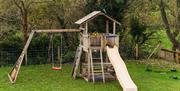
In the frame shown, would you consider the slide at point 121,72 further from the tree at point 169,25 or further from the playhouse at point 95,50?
the tree at point 169,25

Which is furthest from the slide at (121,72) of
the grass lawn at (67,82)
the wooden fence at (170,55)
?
the wooden fence at (170,55)

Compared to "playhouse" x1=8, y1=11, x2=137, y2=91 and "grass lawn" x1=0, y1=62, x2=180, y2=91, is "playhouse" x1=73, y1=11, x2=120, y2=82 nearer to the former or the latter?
"playhouse" x1=8, y1=11, x2=137, y2=91

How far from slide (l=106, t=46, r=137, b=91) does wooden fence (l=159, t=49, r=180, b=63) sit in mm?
7742

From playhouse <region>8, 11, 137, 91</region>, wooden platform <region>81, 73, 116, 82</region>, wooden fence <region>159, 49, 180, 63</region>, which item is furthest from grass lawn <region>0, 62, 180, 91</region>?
wooden fence <region>159, 49, 180, 63</region>

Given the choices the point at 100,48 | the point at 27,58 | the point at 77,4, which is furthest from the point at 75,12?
the point at 100,48

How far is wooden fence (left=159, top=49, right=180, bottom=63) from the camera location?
83.7 feet

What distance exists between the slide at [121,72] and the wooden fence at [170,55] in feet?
25.4

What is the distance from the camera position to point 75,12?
25.4m

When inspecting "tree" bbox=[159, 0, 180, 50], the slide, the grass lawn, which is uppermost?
"tree" bbox=[159, 0, 180, 50]

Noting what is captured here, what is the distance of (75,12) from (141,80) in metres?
7.93

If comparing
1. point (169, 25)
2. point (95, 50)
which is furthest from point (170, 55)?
point (95, 50)

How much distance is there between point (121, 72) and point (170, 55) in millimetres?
9821

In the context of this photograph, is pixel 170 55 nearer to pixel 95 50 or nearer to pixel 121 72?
pixel 95 50

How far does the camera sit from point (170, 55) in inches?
1043
